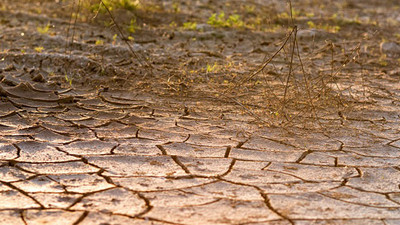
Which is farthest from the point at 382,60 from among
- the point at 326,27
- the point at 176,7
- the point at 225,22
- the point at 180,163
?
the point at 180,163

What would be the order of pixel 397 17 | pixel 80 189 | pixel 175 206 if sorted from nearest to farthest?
pixel 175 206
pixel 80 189
pixel 397 17

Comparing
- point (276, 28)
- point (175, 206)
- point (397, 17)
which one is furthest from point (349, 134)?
point (397, 17)

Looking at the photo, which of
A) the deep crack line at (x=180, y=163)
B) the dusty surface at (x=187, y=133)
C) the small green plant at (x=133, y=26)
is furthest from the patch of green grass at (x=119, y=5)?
the deep crack line at (x=180, y=163)

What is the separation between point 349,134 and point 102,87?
84.2 inches

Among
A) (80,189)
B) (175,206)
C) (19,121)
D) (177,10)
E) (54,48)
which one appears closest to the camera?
(175,206)

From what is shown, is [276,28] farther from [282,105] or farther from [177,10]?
[282,105]

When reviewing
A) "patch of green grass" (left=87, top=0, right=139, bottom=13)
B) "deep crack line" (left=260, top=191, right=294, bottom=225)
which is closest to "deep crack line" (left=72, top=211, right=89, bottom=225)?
"deep crack line" (left=260, top=191, right=294, bottom=225)

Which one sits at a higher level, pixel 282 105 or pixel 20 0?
pixel 20 0

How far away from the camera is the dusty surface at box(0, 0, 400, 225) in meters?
2.84

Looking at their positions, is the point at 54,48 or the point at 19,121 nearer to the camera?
the point at 19,121

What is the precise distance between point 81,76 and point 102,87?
0.33 m

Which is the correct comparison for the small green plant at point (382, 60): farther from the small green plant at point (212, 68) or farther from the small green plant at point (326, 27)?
the small green plant at point (212, 68)

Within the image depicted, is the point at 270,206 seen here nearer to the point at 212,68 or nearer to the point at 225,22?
the point at 212,68

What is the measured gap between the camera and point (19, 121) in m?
4.11
